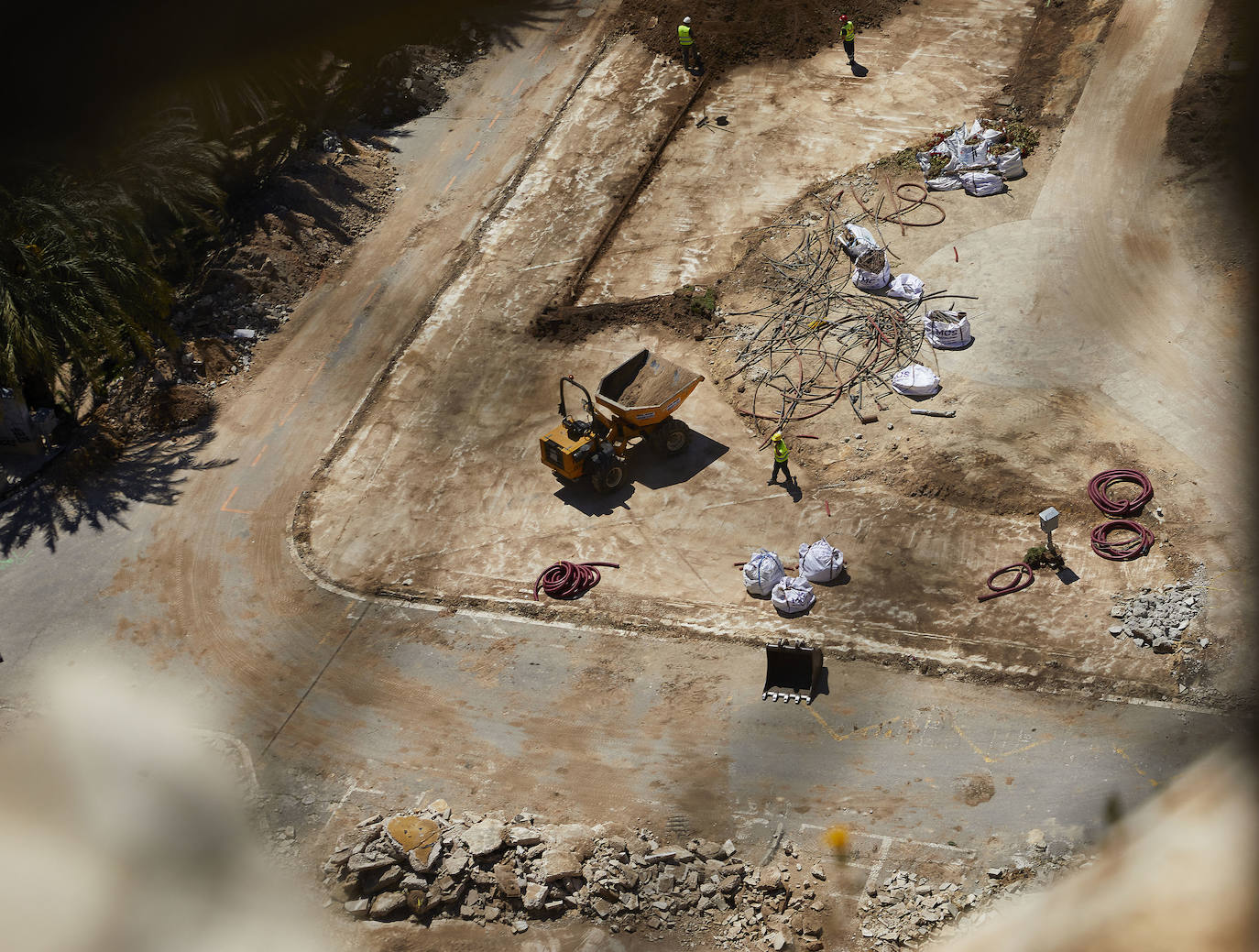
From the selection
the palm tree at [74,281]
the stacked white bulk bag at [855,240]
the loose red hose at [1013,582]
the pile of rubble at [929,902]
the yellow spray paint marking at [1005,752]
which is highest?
the palm tree at [74,281]

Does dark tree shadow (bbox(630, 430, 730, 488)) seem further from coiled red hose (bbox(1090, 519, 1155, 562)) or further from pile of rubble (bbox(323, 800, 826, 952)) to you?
pile of rubble (bbox(323, 800, 826, 952))

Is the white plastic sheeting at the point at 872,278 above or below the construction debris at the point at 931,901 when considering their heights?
above

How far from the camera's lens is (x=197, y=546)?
23.1 metres

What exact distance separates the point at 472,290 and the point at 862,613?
14.7m

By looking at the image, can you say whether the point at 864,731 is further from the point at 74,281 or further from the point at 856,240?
the point at 74,281

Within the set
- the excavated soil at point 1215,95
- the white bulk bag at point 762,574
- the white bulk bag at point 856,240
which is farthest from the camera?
the excavated soil at point 1215,95

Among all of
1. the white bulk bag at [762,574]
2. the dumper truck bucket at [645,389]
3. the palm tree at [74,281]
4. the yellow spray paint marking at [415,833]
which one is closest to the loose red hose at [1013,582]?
the white bulk bag at [762,574]

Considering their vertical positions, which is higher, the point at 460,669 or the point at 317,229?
the point at 317,229

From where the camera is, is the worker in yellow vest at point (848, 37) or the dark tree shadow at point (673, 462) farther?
the worker in yellow vest at point (848, 37)

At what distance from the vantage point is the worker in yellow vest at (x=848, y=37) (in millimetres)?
34844

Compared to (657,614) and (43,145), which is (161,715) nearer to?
(657,614)

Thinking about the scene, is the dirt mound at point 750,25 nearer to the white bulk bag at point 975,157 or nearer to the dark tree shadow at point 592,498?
the white bulk bag at point 975,157

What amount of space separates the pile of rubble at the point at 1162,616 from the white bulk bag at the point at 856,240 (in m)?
11.9

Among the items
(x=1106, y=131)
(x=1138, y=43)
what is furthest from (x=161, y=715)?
(x=1138, y=43)
